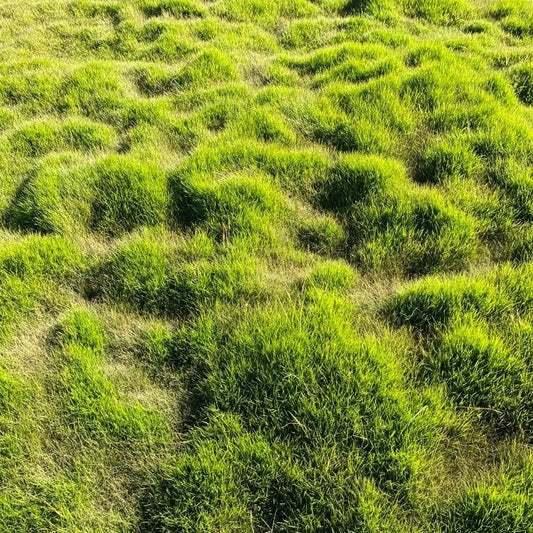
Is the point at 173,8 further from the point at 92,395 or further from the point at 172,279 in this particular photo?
the point at 92,395

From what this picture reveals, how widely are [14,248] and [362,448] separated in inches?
119

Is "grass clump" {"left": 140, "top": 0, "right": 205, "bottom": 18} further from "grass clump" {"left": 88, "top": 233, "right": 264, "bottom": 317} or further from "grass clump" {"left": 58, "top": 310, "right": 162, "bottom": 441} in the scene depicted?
"grass clump" {"left": 58, "top": 310, "right": 162, "bottom": 441}

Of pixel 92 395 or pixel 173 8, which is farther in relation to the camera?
pixel 173 8

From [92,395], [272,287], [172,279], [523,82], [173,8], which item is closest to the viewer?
[92,395]

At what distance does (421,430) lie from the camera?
2893 millimetres

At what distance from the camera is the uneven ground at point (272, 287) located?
277cm

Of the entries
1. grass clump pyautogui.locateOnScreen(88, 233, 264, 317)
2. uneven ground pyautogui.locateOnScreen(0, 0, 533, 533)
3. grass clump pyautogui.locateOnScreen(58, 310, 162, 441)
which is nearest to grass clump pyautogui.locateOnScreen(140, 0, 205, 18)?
uneven ground pyautogui.locateOnScreen(0, 0, 533, 533)

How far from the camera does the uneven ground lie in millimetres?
2766

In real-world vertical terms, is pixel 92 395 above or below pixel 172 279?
below

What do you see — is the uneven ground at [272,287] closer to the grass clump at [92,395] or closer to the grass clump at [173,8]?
the grass clump at [92,395]

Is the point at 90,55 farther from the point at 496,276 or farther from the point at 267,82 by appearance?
the point at 496,276

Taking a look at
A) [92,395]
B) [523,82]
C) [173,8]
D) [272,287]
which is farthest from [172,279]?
[173,8]

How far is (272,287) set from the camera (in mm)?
3793

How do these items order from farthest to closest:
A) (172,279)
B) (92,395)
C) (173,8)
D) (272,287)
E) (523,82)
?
(173,8)
(523,82)
(172,279)
(272,287)
(92,395)
